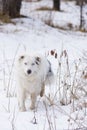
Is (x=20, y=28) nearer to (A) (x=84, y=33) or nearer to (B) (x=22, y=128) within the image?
(A) (x=84, y=33)

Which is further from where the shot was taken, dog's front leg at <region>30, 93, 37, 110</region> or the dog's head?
dog's front leg at <region>30, 93, 37, 110</region>

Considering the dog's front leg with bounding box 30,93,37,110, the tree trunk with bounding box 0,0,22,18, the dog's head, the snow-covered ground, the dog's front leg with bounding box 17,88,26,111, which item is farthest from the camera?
the tree trunk with bounding box 0,0,22,18

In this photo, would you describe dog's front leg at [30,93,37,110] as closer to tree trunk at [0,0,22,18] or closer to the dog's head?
the dog's head

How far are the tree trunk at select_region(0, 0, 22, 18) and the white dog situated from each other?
7493 millimetres

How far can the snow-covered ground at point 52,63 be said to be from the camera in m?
5.26

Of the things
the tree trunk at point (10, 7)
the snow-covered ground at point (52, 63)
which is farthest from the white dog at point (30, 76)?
the tree trunk at point (10, 7)

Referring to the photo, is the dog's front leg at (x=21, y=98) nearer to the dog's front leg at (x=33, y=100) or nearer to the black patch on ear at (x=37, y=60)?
the dog's front leg at (x=33, y=100)

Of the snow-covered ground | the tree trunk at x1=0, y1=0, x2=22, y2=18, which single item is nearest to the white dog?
the snow-covered ground

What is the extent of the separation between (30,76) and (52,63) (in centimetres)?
362

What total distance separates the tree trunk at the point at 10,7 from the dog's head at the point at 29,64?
7.75 meters

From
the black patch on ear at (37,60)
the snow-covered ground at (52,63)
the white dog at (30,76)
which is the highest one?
the black patch on ear at (37,60)

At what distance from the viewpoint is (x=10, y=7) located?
13984 mm

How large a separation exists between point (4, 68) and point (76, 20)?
42.0 feet

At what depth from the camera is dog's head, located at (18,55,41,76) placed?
6.08 meters
